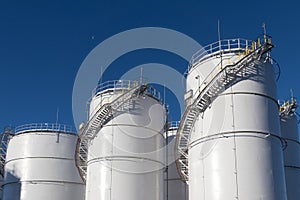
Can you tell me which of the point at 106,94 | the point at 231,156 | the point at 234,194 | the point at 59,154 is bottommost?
the point at 234,194

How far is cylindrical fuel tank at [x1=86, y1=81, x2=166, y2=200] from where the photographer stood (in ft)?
68.6

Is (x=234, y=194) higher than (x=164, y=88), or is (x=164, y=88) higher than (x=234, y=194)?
(x=164, y=88)

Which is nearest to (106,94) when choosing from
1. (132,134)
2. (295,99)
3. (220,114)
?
(132,134)

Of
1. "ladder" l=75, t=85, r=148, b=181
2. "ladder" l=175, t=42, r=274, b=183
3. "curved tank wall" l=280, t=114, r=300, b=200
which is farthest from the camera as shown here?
"curved tank wall" l=280, t=114, r=300, b=200

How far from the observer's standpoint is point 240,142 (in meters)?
17.6

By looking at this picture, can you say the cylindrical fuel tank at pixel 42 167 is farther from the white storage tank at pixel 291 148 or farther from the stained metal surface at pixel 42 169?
the white storage tank at pixel 291 148

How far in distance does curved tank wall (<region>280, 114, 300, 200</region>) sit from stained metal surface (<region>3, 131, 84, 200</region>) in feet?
46.4

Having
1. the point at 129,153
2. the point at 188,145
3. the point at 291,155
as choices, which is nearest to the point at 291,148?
the point at 291,155

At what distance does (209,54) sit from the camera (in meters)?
20.5

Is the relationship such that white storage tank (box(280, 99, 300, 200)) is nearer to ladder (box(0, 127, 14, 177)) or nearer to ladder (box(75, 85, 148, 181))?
ladder (box(75, 85, 148, 181))

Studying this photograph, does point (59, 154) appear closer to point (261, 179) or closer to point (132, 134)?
point (132, 134)

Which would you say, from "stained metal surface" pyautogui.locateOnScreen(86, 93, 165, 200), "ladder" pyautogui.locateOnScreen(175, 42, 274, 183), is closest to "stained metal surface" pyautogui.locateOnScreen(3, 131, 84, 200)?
"stained metal surface" pyautogui.locateOnScreen(86, 93, 165, 200)

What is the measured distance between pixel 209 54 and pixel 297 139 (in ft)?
29.6

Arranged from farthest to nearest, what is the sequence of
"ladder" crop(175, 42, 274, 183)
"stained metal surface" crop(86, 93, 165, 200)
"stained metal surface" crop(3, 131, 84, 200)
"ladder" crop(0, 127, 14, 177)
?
"ladder" crop(0, 127, 14, 177)
"stained metal surface" crop(3, 131, 84, 200)
"stained metal surface" crop(86, 93, 165, 200)
"ladder" crop(175, 42, 274, 183)
